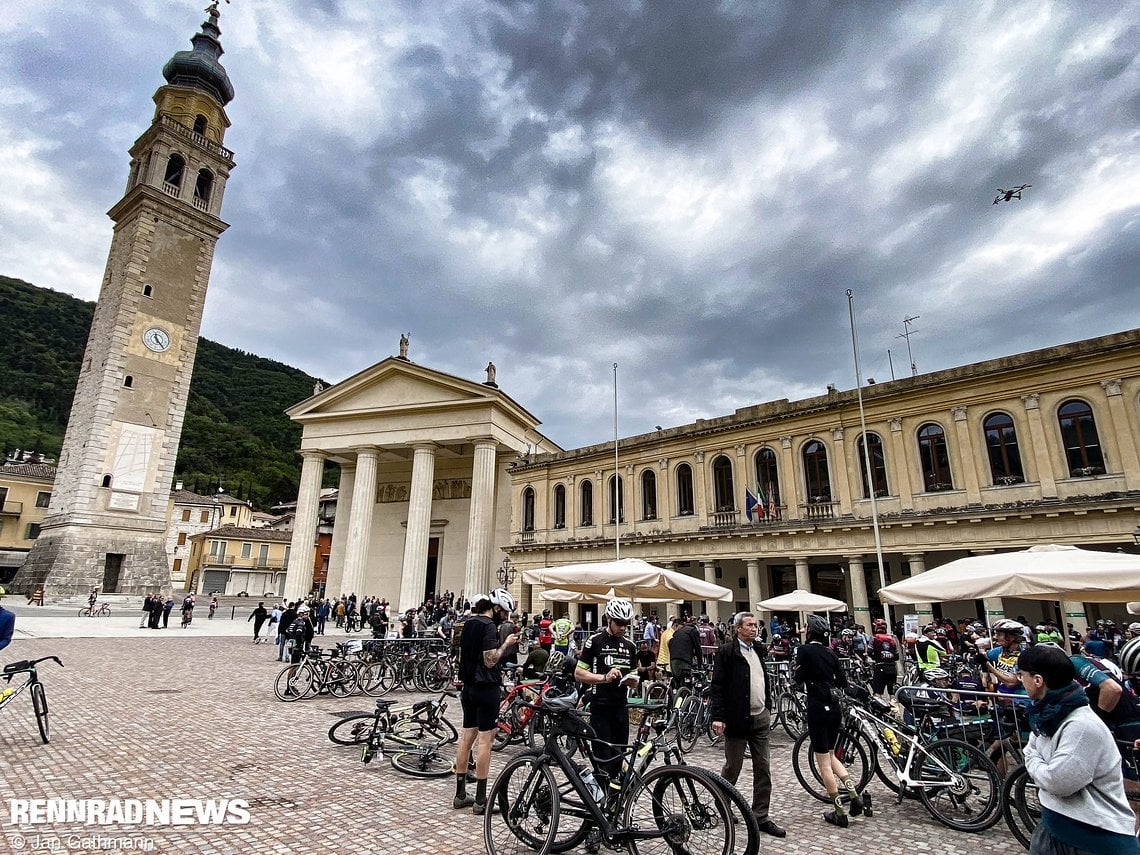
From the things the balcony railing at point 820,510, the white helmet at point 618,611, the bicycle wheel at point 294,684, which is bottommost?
the bicycle wheel at point 294,684

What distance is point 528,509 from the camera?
1356 inches

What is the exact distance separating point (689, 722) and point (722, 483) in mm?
18766

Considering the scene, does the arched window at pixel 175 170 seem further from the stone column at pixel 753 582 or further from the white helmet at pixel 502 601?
the white helmet at pixel 502 601

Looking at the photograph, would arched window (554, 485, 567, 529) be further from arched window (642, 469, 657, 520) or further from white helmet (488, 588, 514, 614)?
white helmet (488, 588, 514, 614)

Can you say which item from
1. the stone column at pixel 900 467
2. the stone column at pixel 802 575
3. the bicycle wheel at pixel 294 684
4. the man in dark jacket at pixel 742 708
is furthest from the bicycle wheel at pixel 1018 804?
the stone column at pixel 802 575

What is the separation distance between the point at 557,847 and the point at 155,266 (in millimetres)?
43906

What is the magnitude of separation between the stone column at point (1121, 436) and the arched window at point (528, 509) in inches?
940

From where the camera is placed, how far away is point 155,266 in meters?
37.3

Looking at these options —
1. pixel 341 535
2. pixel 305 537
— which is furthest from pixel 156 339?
pixel 341 535

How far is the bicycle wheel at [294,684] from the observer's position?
11.1 metres

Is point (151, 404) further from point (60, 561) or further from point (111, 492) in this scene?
point (60, 561)

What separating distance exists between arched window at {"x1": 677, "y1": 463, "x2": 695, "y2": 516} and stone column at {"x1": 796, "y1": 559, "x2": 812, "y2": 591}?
5.54 m

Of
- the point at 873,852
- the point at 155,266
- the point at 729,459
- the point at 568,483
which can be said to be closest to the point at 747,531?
the point at 729,459

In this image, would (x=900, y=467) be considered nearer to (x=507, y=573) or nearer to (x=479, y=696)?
(x=479, y=696)
